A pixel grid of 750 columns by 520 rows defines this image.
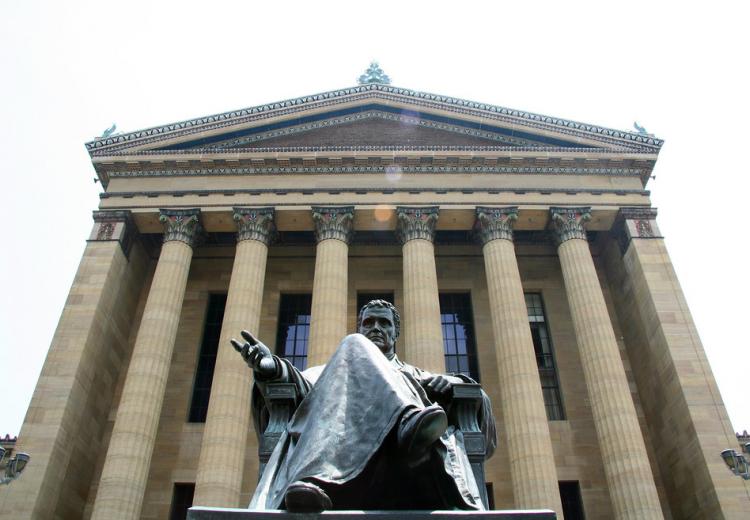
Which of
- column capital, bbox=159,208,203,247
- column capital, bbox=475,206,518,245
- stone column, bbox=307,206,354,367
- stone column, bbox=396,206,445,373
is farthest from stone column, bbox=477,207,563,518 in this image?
column capital, bbox=159,208,203,247

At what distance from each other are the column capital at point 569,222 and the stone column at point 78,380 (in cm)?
1527

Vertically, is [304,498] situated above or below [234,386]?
below

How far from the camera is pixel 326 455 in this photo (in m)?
3.69

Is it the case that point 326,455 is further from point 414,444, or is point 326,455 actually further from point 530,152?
point 530,152

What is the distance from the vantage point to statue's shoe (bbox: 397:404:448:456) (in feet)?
11.6

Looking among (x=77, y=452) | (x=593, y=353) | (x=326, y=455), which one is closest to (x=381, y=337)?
(x=326, y=455)

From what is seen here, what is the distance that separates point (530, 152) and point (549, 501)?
41.0 ft

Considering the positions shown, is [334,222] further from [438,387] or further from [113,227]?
[438,387]

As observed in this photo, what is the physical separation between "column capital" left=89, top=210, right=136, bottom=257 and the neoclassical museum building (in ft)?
0.24

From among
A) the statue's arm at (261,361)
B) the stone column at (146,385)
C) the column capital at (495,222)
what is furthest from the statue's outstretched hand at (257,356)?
the column capital at (495,222)

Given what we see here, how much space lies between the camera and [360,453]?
3.72m

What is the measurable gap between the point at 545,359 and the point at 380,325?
1901 centimetres

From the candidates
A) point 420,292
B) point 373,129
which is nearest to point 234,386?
point 420,292

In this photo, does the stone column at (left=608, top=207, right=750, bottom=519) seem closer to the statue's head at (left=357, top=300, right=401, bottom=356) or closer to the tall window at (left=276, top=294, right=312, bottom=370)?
the tall window at (left=276, top=294, right=312, bottom=370)
